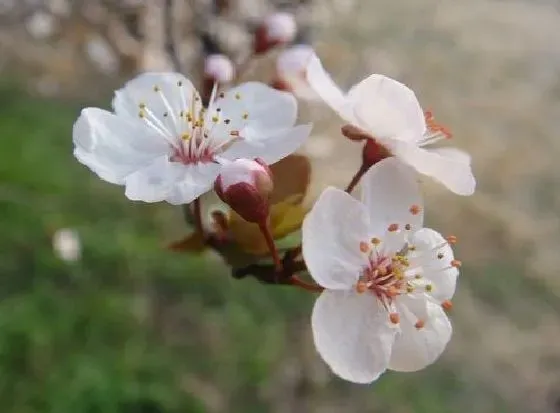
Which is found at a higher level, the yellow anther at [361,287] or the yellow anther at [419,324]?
the yellow anther at [361,287]

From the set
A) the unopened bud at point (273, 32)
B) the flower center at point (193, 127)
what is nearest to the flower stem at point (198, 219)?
the flower center at point (193, 127)

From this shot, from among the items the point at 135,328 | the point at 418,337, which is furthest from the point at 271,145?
the point at 135,328

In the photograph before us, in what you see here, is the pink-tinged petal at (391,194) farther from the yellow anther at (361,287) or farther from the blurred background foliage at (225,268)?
the blurred background foliage at (225,268)

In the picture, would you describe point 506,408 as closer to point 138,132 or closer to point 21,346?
point 21,346

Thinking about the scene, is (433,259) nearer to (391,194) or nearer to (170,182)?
(391,194)

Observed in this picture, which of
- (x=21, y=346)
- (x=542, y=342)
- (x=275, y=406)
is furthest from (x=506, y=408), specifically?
(x=21, y=346)

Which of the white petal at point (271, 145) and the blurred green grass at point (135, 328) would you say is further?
the blurred green grass at point (135, 328)

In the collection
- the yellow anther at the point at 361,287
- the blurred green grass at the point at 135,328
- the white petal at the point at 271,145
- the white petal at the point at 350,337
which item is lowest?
the blurred green grass at the point at 135,328

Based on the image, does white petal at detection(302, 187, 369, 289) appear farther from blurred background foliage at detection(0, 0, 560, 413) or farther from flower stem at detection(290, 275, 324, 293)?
blurred background foliage at detection(0, 0, 560, 413)
